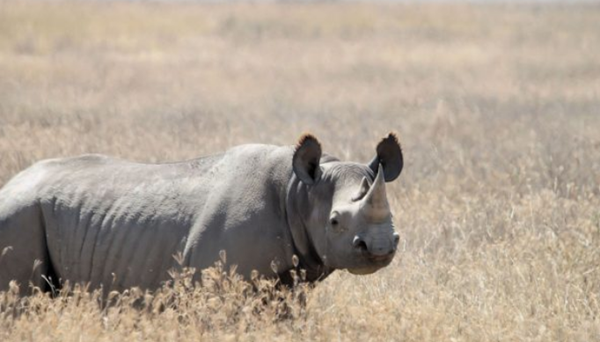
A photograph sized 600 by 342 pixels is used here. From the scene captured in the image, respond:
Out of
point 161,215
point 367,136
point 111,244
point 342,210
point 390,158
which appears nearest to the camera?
point 342,210

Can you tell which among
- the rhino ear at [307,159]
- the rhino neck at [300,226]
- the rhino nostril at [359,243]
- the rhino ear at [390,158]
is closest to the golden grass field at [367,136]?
the rhino neck at [300,226]

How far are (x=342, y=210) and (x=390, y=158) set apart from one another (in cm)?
66

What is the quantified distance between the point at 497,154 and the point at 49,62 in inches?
521

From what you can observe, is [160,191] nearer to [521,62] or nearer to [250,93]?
[250,93]

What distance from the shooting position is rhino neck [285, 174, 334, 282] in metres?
6.84

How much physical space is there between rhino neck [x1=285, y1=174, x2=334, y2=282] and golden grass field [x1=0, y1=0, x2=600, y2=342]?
0.30 meters

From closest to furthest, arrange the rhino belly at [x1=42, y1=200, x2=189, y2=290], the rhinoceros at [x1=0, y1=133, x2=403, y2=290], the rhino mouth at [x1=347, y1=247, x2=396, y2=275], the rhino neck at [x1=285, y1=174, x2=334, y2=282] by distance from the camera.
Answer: the rhino mouth at [x1=347, y1=247, x2=396, y2=275] < the rhinoceros at [x1=0, y1=133, x2=403, y2=290] < the rhino neck at [x1=285, y1=174, x2=334, y2=282] < the rhino belly at [x1=42, y1=200, x2=189, y2=290]

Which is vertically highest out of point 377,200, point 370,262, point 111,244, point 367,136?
point 377,200

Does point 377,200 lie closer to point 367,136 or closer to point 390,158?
point 390,158

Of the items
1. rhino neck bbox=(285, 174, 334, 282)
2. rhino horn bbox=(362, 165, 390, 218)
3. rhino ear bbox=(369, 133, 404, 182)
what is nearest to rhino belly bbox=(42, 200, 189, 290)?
rhino neck bbox=(285, 174, 334, 282)

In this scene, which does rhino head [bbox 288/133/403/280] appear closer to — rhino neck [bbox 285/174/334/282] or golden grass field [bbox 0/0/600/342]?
rhino neck [bbox 285/174/334/282]

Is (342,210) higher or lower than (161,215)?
higher

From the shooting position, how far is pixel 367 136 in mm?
14922

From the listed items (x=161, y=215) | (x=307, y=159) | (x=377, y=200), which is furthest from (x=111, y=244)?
(x=377, y=200)
